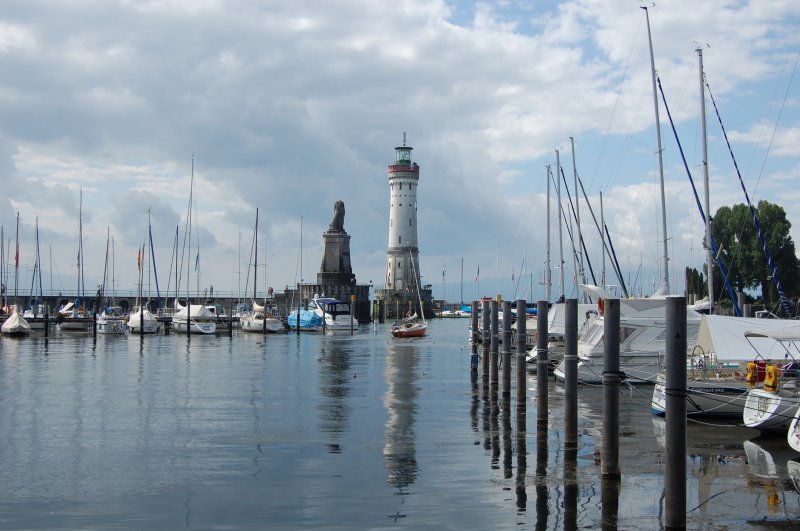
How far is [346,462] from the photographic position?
2023 cm

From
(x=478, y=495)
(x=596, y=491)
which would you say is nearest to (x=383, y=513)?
(x=478, y=495)

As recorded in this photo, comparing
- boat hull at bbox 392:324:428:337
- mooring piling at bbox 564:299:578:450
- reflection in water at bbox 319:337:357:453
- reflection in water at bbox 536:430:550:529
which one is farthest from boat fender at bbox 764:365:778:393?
boat hull at bbox 392:324:428:337

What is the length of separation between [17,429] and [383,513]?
1437cm

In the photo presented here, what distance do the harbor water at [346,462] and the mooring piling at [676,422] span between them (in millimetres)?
1317

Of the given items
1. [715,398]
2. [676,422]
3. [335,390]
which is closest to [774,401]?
[715,398]

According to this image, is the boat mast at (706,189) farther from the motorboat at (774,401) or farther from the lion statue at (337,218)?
→ the lion statue at (337,218)

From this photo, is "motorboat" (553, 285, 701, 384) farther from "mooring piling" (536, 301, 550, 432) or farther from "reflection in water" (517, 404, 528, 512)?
"mooring piling" (536, 301, 550, 432)

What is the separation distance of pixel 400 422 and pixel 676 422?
14.5 metres

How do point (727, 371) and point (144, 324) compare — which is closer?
point (727, 371)

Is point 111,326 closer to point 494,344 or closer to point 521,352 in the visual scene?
point 494,344

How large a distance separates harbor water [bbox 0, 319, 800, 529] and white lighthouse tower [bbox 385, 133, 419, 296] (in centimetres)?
10698

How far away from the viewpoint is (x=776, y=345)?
88.8 ft

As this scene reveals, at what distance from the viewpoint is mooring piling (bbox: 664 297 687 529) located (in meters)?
13.0

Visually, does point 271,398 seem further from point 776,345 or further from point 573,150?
point 573,150
